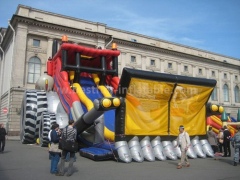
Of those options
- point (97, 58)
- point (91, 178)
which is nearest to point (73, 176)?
point (91, 178)

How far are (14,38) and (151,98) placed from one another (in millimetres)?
26207

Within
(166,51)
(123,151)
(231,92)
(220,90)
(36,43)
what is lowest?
(123,151)

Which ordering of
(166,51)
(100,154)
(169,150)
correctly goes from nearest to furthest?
(100,154) < (169,150) < (166,51)

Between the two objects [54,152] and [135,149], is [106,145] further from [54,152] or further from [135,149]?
[54,152]

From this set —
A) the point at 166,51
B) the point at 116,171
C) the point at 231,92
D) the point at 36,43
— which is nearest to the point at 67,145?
the point at 116,171

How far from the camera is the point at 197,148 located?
10.2 metres

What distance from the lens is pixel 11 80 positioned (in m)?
29.9

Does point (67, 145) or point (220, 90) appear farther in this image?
point (220, 90)

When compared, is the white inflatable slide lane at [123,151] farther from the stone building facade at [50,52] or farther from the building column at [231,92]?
the building column at [231,92]

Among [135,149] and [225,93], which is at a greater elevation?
[225,93]

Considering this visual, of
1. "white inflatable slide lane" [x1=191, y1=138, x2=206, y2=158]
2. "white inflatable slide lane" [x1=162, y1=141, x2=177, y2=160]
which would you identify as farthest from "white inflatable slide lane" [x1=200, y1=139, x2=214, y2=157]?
"white inflatable slide lane" [x1=162, y1=141, x2=177, y2=160]

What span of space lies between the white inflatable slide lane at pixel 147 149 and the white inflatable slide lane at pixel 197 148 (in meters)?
2.14

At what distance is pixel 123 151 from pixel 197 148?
3.42 metres

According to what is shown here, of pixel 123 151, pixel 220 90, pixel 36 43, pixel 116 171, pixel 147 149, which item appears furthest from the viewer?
pixel 220 90
